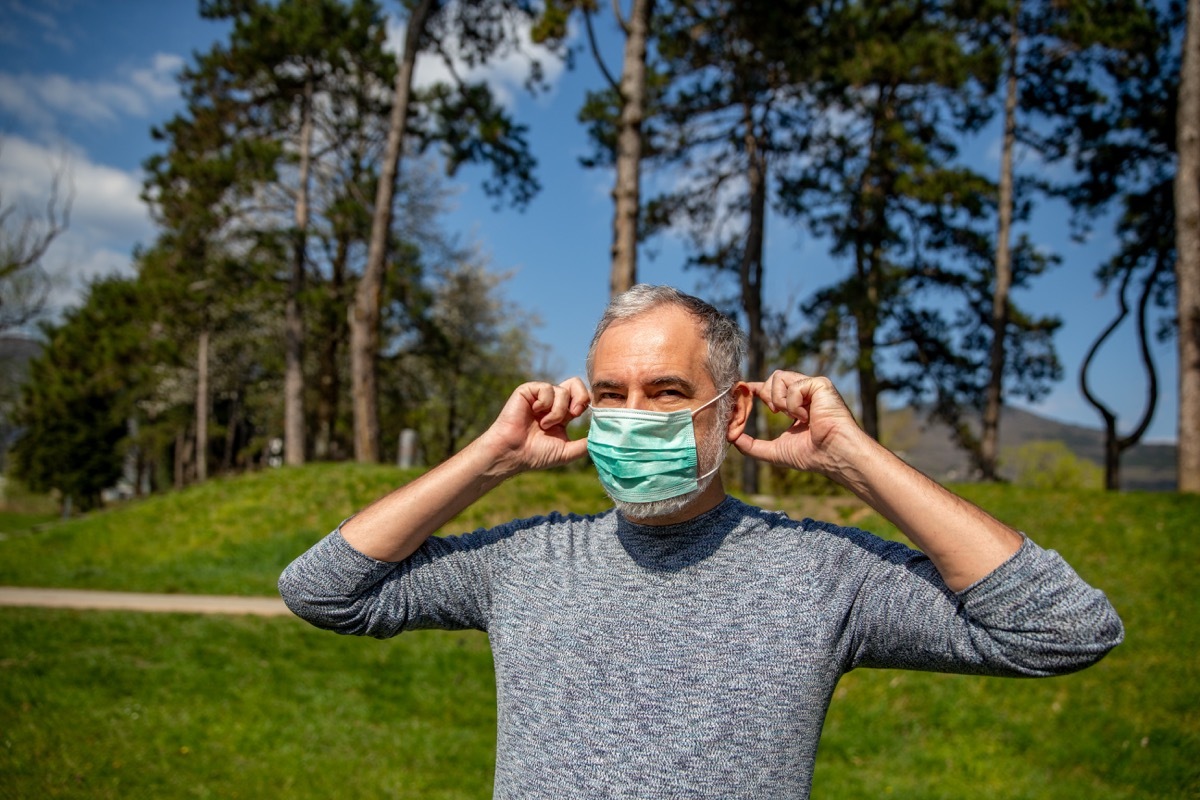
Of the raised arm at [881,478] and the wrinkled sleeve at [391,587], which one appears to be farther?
the wrinkled sleeve at [391,587]

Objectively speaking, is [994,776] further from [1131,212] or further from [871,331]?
[1131,212]

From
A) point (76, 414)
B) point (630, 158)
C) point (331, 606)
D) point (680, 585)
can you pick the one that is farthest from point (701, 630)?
point (76, 414)

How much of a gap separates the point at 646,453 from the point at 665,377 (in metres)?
0.18

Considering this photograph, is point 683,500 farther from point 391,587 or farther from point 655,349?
point 391,587

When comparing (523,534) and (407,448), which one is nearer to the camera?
(523,534)

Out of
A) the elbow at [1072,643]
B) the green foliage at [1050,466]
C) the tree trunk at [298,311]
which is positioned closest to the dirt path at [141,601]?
the elbow at [1072,643]

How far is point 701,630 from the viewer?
1690 millimetres

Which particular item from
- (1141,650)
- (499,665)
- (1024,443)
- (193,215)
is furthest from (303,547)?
(1024,443)

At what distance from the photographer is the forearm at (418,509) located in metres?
1.87

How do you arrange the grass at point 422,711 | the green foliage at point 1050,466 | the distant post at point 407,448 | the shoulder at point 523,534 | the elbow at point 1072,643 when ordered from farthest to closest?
1. the green foliage at point 1050,466
2. the distant post at point 407,448
3. the grass at point 422,711
4. the shoulder at point 523,534
5. the elbow at point 1072,643

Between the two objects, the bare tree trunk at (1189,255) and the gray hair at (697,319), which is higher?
the bare tree trunk at (1189,255)

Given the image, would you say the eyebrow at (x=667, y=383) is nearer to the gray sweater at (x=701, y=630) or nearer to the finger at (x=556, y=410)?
the finger at (x=556, y=410)

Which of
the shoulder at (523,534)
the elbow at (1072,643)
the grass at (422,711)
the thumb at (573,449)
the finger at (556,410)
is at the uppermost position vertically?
the finger at (556,410)

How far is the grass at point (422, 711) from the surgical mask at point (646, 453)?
3803 millimetres
